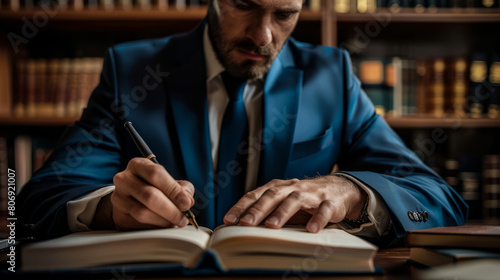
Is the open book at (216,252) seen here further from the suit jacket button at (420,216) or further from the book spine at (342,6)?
the book spine at (342,6)

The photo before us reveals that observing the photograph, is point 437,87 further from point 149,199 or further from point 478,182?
point 149,199

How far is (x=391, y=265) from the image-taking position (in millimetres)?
650

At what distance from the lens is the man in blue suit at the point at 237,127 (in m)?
0.99

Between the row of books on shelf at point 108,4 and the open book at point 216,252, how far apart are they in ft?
4.69

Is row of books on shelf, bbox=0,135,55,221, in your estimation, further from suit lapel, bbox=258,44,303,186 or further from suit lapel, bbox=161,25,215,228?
suit lapel, bbox=258,44,303,186

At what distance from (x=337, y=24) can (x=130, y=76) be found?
3.29 feet

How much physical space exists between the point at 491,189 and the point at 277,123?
120cm

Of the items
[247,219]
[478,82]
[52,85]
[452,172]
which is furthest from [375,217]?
[52,85]

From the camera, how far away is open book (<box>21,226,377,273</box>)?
21.6 inches

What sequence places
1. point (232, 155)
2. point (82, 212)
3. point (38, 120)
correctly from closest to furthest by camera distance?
point (82, 212) < point (232, 155) < point (38, 120)

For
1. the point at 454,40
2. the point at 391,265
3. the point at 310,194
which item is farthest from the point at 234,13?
the point at 454,40

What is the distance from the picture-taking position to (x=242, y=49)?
1169 millimetres

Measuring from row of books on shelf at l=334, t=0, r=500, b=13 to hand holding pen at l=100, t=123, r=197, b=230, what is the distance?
1371 mm

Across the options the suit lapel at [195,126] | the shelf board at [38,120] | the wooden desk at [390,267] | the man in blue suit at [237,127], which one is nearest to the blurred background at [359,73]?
the shelf board at [38,120]
